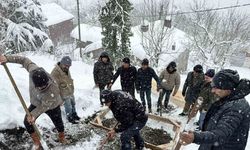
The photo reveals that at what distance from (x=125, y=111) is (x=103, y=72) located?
9.83 feet

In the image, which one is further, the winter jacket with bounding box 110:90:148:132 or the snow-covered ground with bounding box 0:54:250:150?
the snow-covered ground with bounding box 0:54:250:150

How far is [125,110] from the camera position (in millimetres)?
4910

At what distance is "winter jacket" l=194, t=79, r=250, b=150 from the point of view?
2984 mm

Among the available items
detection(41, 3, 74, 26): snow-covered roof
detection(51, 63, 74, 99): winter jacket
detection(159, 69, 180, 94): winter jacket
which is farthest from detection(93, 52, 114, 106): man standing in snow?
detection(41, 3, 74, 26): snow-covered roof

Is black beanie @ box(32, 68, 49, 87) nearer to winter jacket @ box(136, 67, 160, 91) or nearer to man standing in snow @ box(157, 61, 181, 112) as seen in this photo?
winter jacket @ box(136, 67, 160, 91)

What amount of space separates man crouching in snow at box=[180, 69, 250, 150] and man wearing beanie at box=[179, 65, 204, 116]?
4176mm

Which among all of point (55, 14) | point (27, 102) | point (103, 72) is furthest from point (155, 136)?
point (55, 14)

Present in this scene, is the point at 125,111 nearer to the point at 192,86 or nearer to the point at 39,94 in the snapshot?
the point at 39,94

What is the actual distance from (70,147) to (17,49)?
35.9 feet

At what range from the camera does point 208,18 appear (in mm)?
28969

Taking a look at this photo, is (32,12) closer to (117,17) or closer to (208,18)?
(117,17)

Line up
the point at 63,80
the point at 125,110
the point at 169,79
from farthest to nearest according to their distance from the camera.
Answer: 1. the point at 169,79
2. the point at 63,80
3. the point at 125,110

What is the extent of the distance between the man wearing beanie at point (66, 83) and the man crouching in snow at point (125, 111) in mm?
1804

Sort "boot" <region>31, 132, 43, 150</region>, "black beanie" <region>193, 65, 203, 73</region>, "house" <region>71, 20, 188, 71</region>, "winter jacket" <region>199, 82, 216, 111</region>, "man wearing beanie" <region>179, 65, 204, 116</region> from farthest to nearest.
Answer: "house" <region>71, 20, 188, 71</region>
"man wearing beanie" <region>179, 65, 204, 116</region>
"black beanie" <region>193, 65, 203, 73</region>
"winter jacket" <region>199, 82, 216, 111</region>
"boot" <region>31, 132, 43, 150</region>
